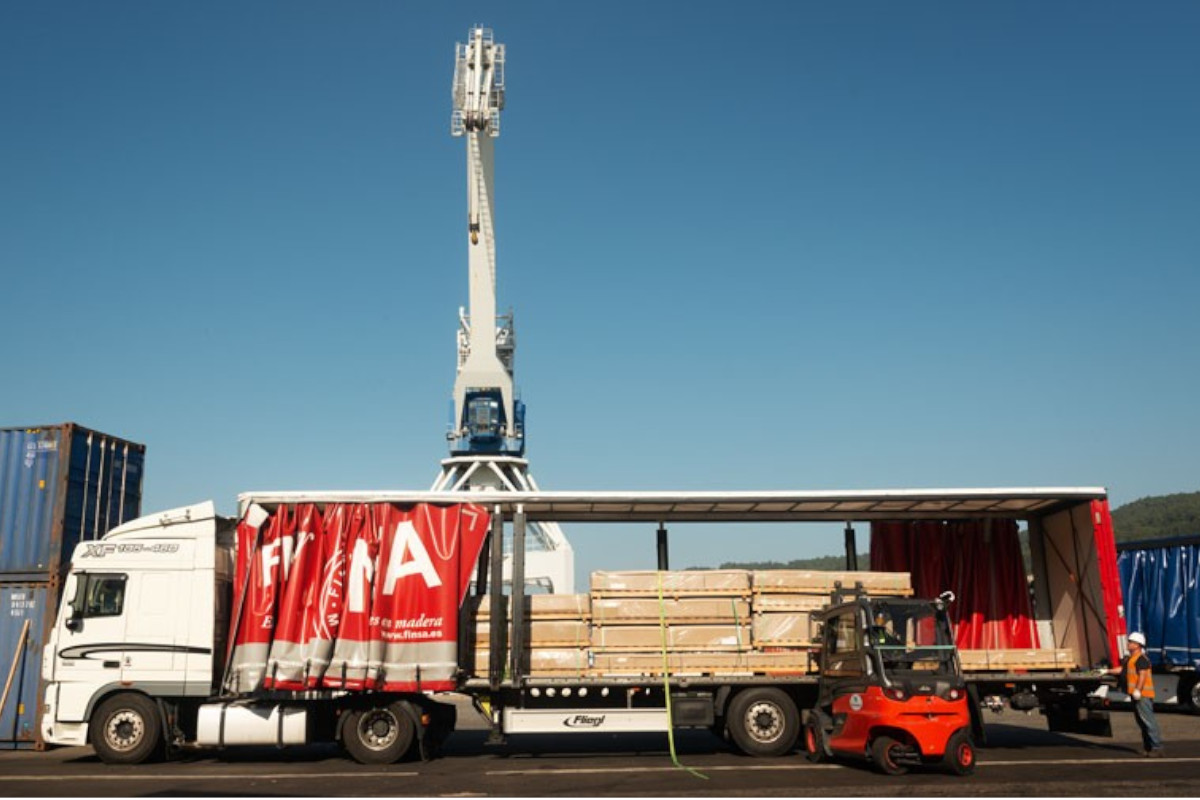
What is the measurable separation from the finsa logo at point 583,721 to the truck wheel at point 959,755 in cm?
479

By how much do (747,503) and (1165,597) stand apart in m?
11.4

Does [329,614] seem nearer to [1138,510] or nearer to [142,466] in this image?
[142,466]

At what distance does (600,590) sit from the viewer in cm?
1436

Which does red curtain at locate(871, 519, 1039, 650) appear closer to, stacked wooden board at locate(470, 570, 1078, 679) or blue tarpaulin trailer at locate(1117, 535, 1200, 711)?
stacked wooden board at locate(470, 570, 1078, 679)

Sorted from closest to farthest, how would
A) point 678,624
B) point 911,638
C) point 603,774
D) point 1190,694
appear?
point 911,638, point 603,774, point 678,624, point 1190,694

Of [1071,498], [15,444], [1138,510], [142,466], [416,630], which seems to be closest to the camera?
[416,630]

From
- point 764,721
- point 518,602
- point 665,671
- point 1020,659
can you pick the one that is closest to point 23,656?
point 518,602

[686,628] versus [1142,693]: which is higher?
[686,628]

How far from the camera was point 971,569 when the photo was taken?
16.9m

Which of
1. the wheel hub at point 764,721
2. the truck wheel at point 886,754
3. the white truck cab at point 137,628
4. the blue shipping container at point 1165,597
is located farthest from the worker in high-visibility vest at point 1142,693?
the white truck cab at point 137,628

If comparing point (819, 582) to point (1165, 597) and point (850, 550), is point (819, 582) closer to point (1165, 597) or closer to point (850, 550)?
point (850, 550)

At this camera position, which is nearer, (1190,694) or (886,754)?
(886,754)

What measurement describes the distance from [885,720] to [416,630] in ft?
21.5

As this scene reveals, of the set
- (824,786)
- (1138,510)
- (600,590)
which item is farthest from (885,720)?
(1138,510)
